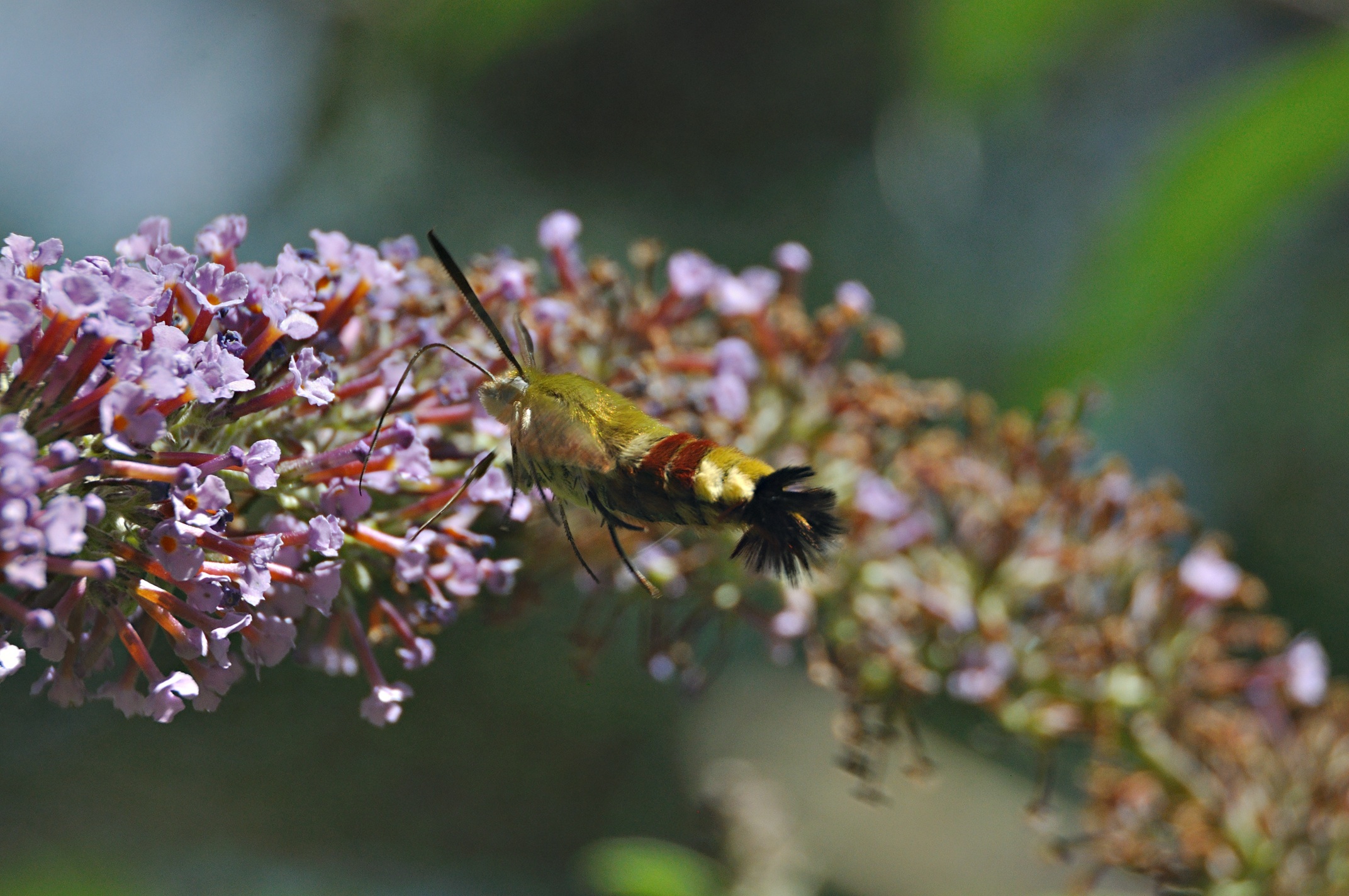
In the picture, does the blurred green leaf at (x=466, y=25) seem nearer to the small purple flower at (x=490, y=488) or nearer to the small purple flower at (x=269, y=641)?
the small purple flower at (x=490, y=488)

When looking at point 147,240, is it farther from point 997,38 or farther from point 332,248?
point 997,38

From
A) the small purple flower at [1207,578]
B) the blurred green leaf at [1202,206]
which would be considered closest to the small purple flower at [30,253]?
the small purple flower at [1207,578]

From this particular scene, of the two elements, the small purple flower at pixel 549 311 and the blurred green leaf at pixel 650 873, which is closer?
the small purple flower at pixel 549 311

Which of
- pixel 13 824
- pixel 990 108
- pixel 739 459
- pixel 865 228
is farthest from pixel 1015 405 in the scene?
pixel 13 824

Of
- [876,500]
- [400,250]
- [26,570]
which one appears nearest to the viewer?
[26,570]

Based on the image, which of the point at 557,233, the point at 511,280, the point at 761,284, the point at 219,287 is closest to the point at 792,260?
the point at 761,284

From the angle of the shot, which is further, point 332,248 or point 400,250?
point 400,250

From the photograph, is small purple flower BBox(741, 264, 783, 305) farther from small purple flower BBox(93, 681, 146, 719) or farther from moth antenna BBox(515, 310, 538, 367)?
small purple flower BBox(93, 681, 146, 719)
